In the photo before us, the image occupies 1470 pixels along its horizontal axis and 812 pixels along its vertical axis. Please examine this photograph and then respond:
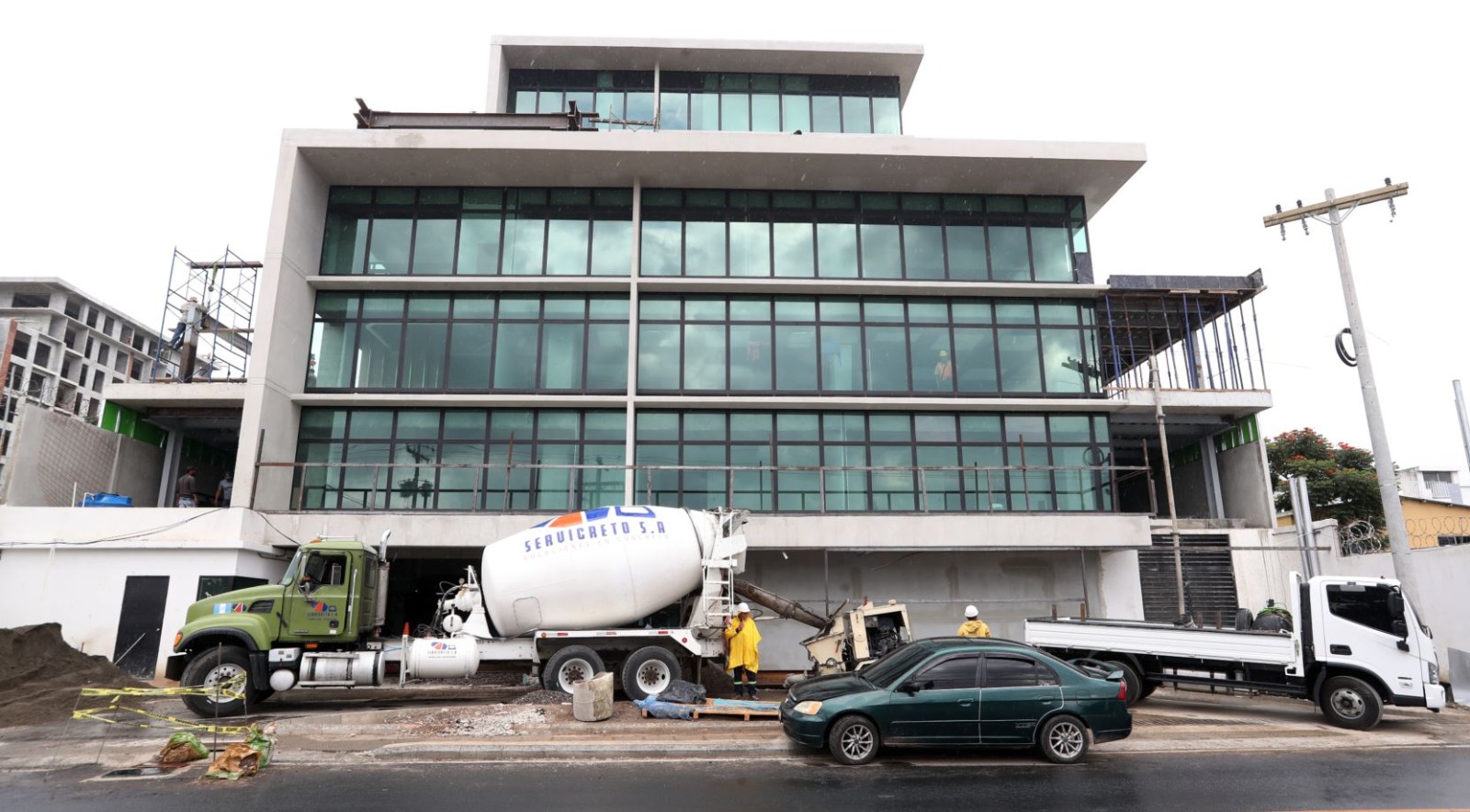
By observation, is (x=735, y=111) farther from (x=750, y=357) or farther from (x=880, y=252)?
(x=750, y=357)

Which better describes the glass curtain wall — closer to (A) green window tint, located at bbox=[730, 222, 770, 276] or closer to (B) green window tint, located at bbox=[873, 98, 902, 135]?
(B) green window tint, located at bbox=[873, 98, 902, 135]

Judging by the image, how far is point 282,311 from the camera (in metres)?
20.0

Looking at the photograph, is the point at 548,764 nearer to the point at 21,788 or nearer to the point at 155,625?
the point at 21,788

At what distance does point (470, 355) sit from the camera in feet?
69.8

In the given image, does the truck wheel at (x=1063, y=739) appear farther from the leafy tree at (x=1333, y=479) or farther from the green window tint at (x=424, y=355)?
the leafy tree at (x=1333, y=479)

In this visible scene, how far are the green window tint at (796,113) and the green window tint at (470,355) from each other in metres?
11.2

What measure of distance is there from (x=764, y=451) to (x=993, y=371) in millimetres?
6429

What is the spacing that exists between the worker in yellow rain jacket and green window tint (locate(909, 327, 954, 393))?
31.4 ft

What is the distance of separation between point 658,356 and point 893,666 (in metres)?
12.5

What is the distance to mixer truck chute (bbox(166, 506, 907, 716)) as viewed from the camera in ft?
43.1

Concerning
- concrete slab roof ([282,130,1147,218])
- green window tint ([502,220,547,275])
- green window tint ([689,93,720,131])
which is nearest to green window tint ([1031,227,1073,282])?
concrete slab roof ([282,130,1147,218])

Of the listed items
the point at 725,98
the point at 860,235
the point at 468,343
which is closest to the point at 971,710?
the point at 860,235

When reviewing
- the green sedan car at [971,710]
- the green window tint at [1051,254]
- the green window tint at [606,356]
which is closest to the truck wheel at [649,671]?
the green sedan car at [971,710]

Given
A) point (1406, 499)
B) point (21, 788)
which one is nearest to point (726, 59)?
point (21, 788)
